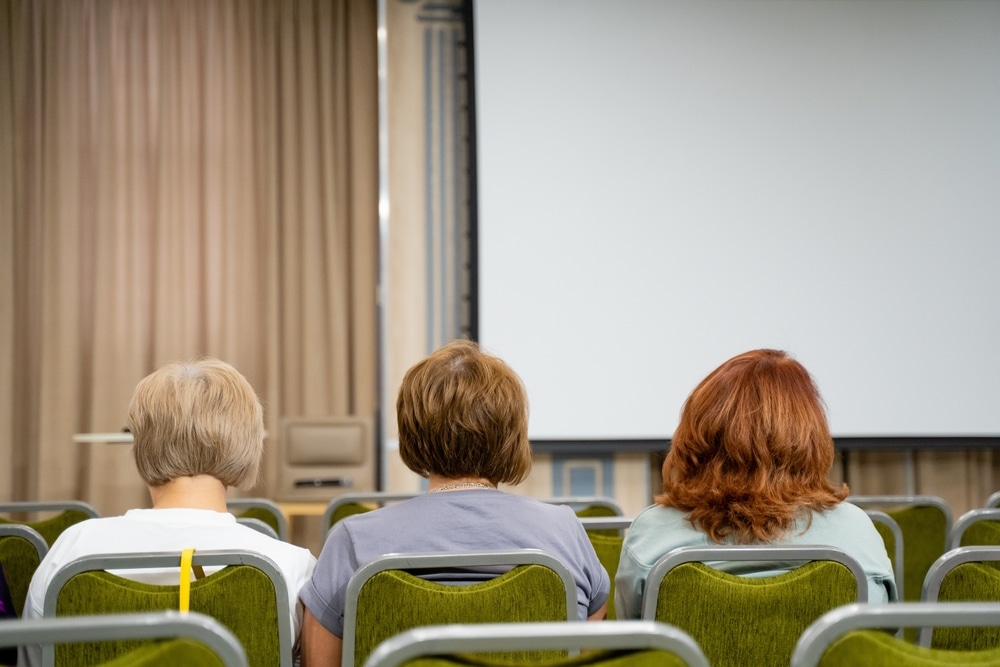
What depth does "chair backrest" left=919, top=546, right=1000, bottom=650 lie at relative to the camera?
1372 millimetres

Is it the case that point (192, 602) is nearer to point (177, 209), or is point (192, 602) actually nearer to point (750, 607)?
point (750, 607)

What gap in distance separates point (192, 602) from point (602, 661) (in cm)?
72

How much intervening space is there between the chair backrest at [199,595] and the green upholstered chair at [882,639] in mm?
801

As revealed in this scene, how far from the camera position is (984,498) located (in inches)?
186

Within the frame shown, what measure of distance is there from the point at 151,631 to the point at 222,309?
4.32m

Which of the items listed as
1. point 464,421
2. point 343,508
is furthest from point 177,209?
point 464,421

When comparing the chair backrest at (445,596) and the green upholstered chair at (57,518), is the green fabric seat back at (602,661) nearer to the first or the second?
the chair backrest at (445,596)

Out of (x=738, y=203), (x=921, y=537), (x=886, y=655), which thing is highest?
(x=738, y=203)

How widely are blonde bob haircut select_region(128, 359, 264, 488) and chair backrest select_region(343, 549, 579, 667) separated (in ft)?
1.88

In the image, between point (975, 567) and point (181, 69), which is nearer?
point (975, 567)

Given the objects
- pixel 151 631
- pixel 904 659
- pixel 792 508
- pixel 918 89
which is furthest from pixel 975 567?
pixel 918 89

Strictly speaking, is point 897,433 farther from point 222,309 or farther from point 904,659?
point 904,659

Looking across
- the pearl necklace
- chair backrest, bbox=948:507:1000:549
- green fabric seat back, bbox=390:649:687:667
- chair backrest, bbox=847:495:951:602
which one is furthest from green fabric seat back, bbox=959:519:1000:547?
green fabric seat back, bbox=390:649:687:667

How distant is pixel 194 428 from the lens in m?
1.84
